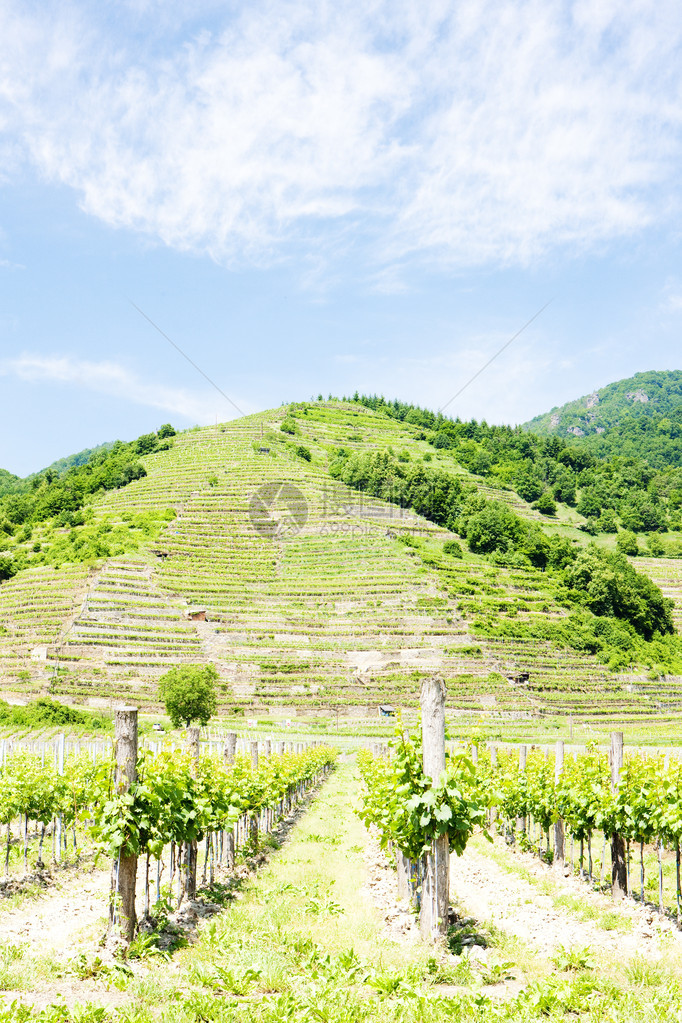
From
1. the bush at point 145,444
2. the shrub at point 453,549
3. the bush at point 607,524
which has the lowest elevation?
the shrub at point 453,549

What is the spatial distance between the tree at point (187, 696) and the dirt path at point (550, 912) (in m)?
28.4

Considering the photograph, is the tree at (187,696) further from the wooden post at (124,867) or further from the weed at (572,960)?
the weed at (572,960)

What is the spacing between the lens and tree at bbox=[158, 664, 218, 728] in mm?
38594

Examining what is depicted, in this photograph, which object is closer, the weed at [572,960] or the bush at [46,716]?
the weed at [572,960]

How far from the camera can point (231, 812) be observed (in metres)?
10.3

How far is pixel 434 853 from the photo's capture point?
726 centimetres

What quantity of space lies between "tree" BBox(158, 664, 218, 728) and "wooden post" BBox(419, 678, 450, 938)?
33193mm

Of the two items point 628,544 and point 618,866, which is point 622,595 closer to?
point 628,544

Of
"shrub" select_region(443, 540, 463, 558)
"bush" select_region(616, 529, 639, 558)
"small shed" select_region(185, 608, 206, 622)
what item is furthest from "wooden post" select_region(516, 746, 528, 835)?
"bush" select_region(616, 529, 639, 558)

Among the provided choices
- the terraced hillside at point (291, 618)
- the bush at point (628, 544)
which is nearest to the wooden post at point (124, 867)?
the terraced hillside at point (291, 618)

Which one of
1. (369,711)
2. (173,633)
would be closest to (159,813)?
(369,711)

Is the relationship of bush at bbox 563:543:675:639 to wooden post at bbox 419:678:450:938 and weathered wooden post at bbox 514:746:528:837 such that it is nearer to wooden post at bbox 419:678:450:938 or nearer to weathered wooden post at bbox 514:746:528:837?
weathered wooden post at bbox 514:746:528:837

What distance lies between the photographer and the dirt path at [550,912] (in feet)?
24.8

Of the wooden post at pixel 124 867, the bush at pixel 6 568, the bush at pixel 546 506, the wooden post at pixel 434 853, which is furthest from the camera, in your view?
the bush at pixel 546 506
